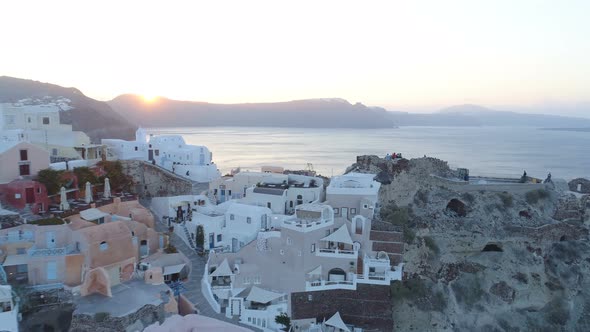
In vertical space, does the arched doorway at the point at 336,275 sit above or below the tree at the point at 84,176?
below

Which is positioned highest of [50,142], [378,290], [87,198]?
[50,142]

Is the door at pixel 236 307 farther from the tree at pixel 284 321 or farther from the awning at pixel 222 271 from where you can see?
the tree at pixel 284 321

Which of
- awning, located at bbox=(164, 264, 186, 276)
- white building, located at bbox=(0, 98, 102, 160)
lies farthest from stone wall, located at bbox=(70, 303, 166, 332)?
white building, located at bbox=(0, 98, 102, 160)

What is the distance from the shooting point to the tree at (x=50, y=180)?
20.1 meters

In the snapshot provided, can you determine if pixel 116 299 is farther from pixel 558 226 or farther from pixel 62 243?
pixel 558 226

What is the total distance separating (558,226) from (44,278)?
2373cm

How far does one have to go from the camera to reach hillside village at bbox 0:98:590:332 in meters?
15.5

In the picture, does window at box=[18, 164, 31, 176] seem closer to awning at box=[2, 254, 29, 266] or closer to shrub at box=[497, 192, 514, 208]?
awning at box=[2, 254, 29, 266]

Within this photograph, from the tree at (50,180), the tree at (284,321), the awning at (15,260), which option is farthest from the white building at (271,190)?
the awning at (15,260)

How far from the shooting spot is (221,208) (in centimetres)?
2164

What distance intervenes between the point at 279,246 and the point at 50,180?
37.0 ft

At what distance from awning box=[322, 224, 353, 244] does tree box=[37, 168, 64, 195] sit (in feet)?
41.6

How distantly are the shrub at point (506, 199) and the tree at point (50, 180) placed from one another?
2269cm

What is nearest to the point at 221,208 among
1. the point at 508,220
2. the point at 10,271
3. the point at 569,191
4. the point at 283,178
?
the point at 283,178
